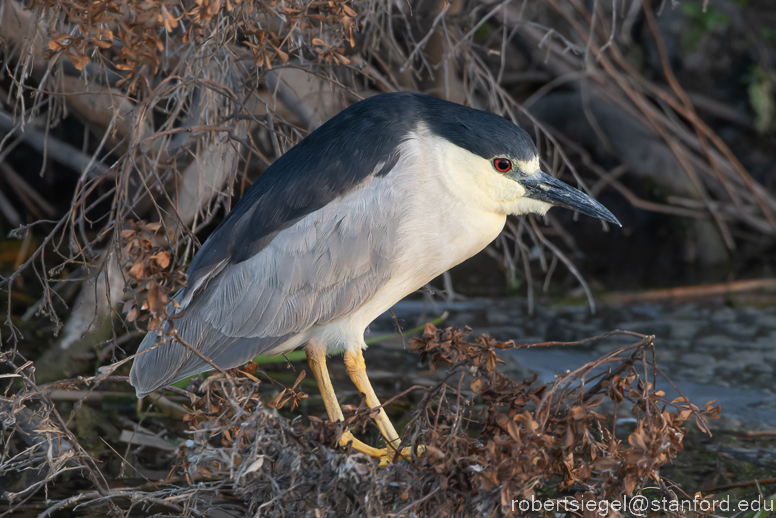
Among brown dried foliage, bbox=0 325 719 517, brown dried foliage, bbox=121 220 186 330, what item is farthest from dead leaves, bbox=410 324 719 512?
brown dried foliage, bbox=121 220 186 330

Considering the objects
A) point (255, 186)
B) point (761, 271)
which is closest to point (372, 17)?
point (255, 186)

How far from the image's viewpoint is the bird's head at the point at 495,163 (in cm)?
234

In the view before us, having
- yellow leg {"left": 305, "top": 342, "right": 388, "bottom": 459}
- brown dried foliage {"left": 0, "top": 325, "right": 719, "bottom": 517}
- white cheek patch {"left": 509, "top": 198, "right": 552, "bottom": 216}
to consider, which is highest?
white cheek patch {"left": 509, "top": 198, "right": 552, "bottom": 216}

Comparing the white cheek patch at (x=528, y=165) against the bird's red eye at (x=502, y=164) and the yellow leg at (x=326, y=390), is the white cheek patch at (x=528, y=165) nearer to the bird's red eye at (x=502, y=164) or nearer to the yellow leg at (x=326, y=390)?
the bird's red eye at (x=502, y=164)

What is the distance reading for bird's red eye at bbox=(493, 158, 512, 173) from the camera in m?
2.36

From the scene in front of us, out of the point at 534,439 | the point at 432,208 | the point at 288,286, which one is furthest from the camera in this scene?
the point at 288,286

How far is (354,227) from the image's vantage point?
7.88ft

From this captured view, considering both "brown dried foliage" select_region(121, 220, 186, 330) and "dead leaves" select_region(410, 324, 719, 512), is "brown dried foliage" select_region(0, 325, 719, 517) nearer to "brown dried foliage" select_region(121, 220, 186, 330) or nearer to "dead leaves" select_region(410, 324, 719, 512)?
"dead leaves" select_region(410, 324, 719, 512)

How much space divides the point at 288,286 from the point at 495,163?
2.48ft

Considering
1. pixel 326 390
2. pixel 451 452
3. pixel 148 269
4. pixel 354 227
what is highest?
pixel 148 269

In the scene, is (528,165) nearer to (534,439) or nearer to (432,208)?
(432,208)

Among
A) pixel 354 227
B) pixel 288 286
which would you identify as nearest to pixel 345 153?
pixel 354 227

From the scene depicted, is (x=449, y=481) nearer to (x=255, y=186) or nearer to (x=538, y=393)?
(x=538, y=393)

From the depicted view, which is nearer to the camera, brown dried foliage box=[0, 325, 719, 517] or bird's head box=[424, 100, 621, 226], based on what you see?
brown dried foliage box=[0, 325, 719, 517]
